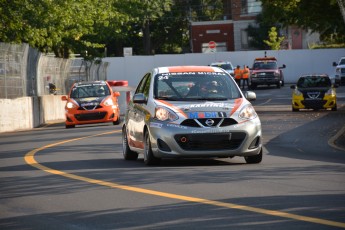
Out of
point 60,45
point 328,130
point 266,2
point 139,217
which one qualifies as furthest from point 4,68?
point 139,217

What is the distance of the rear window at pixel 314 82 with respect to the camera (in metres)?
41.1

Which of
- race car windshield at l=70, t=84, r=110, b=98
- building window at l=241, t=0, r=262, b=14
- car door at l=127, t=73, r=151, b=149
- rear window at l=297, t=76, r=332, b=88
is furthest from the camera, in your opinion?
building window at l=241, t=0, r=262, b=14

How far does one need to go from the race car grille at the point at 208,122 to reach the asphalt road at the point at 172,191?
2.05ft

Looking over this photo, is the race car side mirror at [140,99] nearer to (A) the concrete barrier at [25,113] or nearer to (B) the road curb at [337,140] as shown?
(B) the road curb at [337,140]

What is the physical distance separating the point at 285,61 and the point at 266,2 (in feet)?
127

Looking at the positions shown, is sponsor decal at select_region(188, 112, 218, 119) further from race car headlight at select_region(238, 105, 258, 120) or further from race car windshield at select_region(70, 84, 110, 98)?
race car windshield at select_region(70, 84, 110, 98)

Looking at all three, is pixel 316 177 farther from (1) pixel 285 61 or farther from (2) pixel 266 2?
(1) pixel 285 61

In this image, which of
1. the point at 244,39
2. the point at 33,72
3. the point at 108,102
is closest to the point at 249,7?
the point at 244,39

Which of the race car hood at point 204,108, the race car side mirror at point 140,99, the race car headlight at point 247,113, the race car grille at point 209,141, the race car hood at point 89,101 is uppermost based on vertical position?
the race car side mirror at point 140,99

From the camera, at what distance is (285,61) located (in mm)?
78812

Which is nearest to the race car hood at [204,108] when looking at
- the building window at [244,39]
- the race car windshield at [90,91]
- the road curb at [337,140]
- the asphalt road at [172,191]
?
the asphalt road at [172,191]

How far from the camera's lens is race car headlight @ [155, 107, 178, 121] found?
1619cm

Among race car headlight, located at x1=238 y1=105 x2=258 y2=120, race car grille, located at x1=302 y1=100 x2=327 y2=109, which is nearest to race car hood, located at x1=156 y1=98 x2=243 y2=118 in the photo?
race car headlight, located at x1=238 y1=105 x2=258 y2=120

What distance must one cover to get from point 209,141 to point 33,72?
85.2 feet
